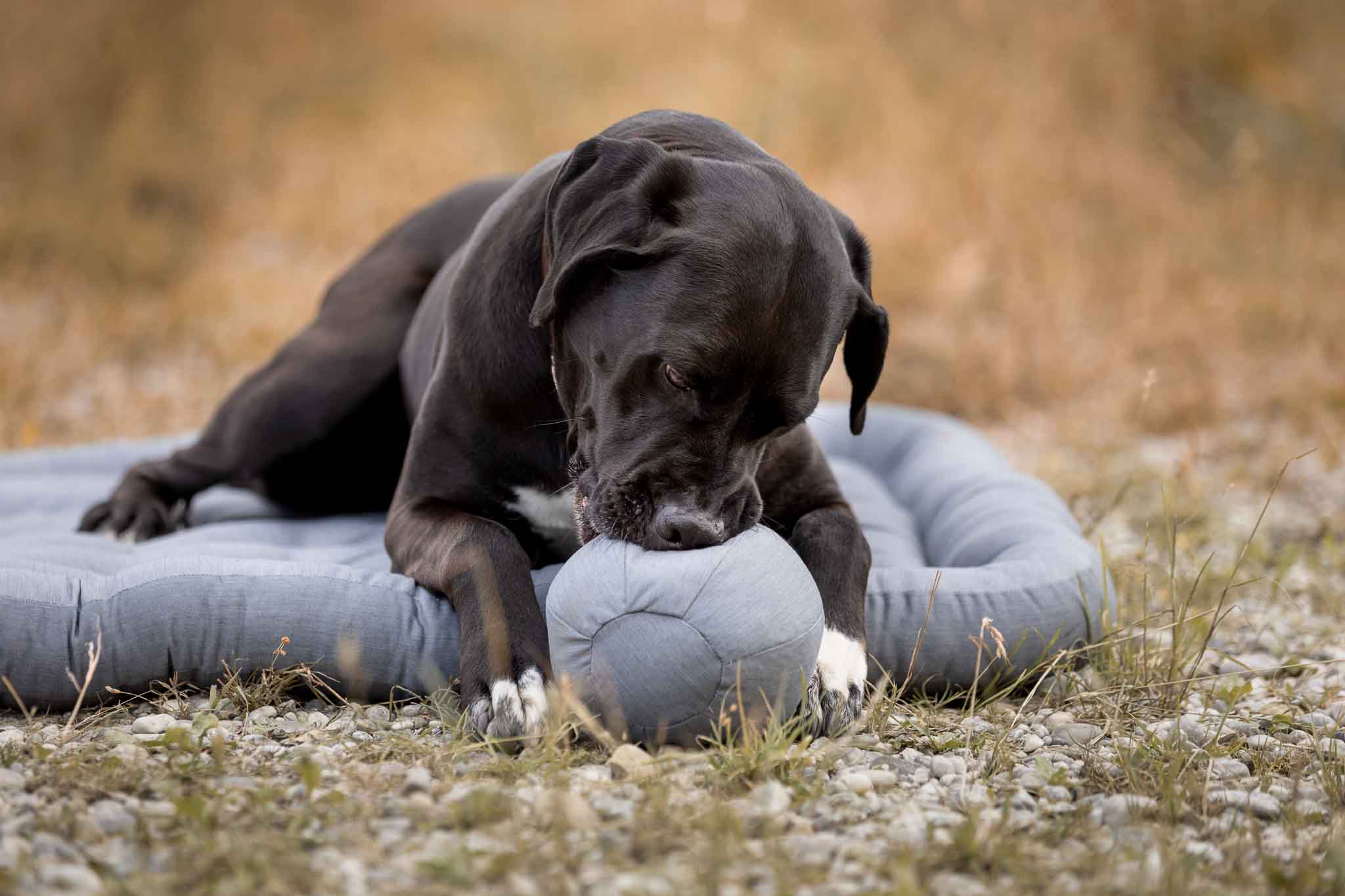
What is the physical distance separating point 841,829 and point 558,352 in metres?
1.24

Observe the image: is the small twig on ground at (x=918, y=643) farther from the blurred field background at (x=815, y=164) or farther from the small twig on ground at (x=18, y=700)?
the blurred field background at (x=815, y=164)

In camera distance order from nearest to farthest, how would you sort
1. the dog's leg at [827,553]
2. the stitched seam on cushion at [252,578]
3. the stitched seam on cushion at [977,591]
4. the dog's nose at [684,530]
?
the dog's nose at [684,530] < the dog's leg at [827,553] < the stitched seam on cushion at [252,578] < the stitched seam on cushion at [977,591]

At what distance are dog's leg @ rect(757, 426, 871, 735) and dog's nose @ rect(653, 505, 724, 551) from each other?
0.31 meters

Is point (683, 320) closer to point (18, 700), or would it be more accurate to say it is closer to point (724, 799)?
point (724, 799)

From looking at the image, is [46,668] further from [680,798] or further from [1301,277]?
[1301,277]

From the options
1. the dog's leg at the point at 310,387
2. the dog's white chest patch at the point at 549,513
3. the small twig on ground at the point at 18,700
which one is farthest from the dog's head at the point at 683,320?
the dog's leg at the point at 310,387

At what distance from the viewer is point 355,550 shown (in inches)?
138

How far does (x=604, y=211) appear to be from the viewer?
8.34 feet

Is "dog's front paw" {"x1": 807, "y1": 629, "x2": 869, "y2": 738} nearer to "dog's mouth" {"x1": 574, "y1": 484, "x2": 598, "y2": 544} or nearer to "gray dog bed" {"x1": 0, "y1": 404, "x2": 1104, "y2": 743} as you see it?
"gray dog bed" {"x1": 0, "y1": 404, "x2": 1104, "y2": 743}

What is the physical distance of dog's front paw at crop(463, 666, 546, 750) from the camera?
2.35 metres

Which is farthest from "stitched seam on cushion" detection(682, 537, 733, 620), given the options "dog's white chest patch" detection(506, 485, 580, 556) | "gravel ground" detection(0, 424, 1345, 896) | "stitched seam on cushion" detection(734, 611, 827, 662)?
"dog's white chest patch" detection(506, 485, 580, 556)

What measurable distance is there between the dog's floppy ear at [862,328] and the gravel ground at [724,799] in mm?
803

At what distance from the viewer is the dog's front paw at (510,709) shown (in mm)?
2352

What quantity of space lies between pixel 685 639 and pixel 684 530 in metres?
0.23
